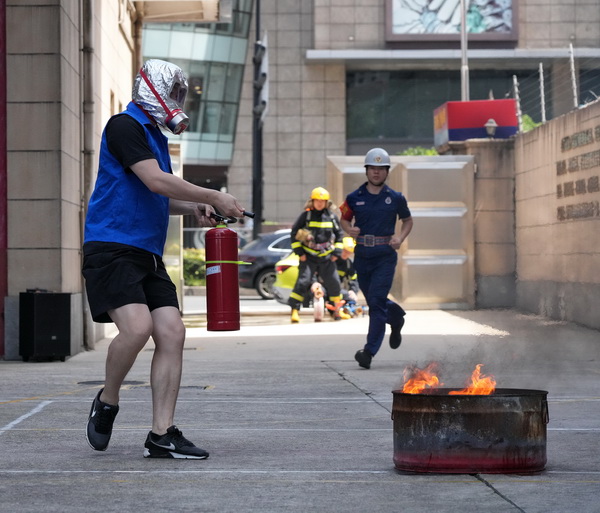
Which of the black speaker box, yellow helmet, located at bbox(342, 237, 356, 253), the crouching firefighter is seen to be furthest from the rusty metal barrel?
yellow helmet, located at bbox(342, 237, 356, 253)

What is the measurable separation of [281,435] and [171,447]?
111 cm

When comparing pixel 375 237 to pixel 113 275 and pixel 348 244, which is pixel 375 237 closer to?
pixel 113 275

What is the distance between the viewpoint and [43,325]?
12.5 m

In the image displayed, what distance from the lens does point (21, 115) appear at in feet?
41.8

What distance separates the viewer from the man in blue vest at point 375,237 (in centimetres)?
1168

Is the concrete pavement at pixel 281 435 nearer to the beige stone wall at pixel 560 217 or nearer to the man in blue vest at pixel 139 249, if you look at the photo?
the man in blue vest at pixel 139 249

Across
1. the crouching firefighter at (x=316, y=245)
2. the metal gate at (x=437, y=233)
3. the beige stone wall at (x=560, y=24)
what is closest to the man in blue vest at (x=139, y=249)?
the crouching firefighter at (x=316, y=245)

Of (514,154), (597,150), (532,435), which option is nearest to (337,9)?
(514,154)

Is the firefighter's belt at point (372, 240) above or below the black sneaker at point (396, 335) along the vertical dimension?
above

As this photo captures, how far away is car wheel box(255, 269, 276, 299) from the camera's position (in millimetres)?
28266

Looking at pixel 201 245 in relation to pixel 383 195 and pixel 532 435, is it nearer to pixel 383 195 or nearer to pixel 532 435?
pixel 383 195

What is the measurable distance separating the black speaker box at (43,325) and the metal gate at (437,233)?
973 cm

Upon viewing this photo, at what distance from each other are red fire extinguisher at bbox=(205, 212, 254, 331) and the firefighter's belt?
5.32 metres

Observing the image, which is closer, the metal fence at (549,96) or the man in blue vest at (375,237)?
the man in blue vest at (375,237)
